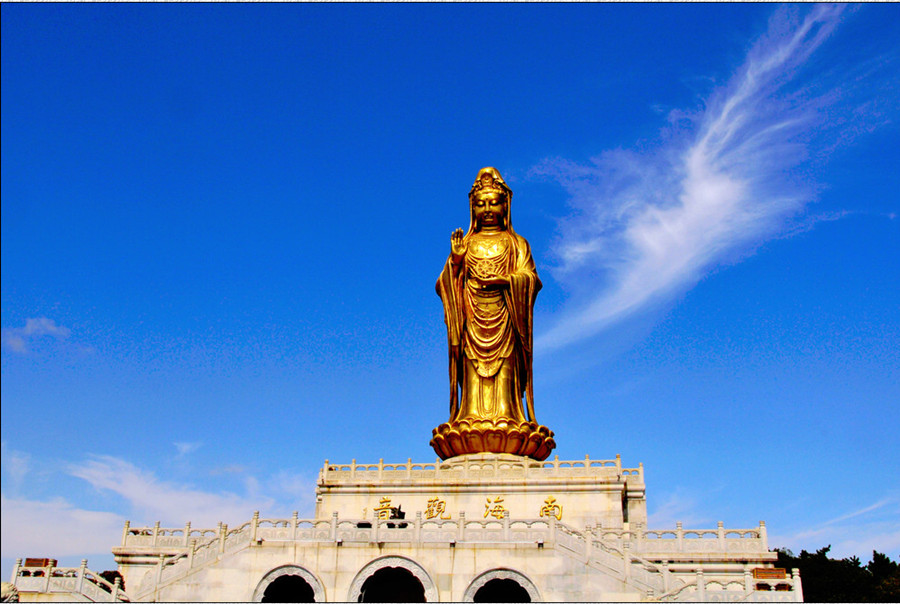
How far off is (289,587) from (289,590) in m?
0.13

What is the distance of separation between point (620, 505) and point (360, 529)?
6.96m

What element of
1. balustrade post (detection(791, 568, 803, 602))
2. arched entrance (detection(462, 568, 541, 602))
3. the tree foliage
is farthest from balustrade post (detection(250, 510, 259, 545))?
the tree foliage

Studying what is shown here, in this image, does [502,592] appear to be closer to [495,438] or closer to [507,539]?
[507,539]

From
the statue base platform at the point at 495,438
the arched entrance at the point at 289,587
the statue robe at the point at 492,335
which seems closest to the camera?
the arched entrance at the point at 289,587

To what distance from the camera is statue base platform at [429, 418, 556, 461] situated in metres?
22.7

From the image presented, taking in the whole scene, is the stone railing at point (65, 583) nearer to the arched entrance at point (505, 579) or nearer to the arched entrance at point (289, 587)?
the arched entrance at point (289, 587)

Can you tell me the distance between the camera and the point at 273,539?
52.1 feet

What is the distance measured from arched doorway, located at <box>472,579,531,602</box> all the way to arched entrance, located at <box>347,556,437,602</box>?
48.5 inches

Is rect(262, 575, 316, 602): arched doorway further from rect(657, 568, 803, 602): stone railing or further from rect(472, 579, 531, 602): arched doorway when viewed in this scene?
rect(657, 568, 803, 602): stone railing

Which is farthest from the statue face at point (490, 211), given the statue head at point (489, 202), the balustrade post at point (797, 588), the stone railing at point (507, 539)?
the balustrade post at point (797, 588)

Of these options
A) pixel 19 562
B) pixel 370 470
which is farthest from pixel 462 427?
pixel 19 562

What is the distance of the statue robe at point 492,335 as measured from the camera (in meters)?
23.9

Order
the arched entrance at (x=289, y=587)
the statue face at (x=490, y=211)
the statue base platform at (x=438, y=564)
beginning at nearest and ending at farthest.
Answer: the statue base platform at (x=438, y=564) → the arched entrance at (x=289, y=587) → the statue face at (x=490, y=211)

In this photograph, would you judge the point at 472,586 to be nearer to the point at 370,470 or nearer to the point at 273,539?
the point at 273,539
